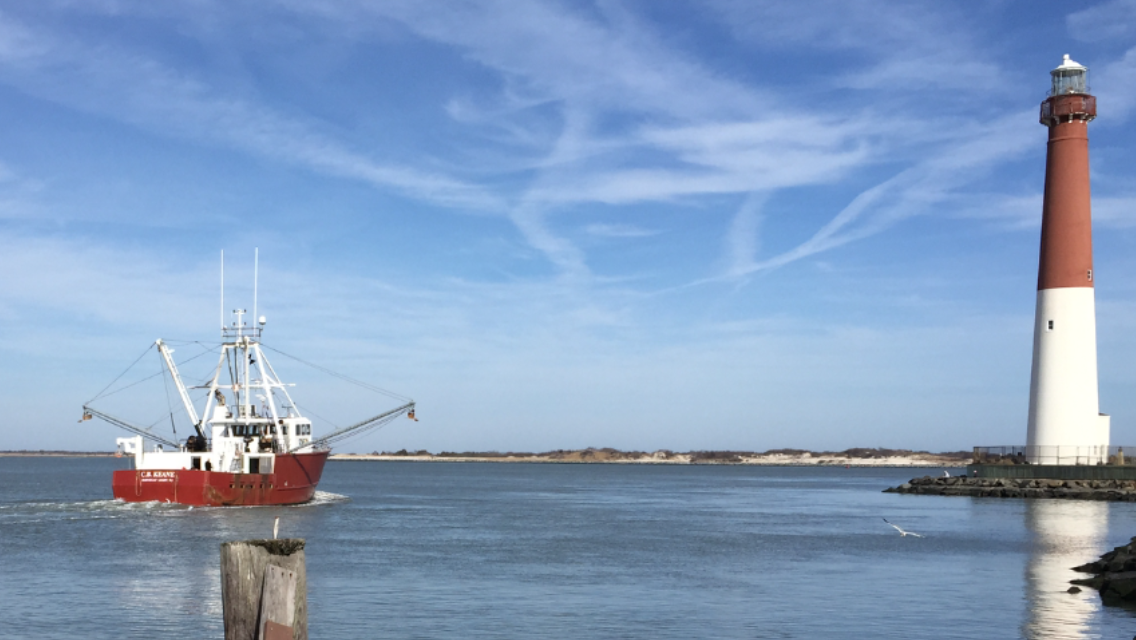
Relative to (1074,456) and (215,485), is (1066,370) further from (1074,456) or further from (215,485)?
(215,485)

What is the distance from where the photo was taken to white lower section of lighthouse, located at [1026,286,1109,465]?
2264 inches

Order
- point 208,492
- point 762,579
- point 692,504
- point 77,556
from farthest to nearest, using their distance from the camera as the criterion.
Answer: point 692,504, point 208,492, point 77,556, point 762,579

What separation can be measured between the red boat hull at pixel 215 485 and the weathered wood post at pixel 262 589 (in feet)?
163

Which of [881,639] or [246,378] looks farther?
[246,378]

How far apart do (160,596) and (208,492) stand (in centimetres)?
3134

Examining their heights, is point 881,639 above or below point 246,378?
below

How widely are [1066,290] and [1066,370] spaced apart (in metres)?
4.16

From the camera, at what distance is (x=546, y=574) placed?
33.8m

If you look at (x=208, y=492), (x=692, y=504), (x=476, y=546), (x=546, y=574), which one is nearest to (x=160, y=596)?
(x=546, y=574)

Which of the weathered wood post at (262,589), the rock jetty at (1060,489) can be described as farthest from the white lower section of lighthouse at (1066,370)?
the weathered wood post at (262,589)

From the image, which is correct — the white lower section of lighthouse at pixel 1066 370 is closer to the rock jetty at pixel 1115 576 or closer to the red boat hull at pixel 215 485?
the rock jetty at pixel 1115 576

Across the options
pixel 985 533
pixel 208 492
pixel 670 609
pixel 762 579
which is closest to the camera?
pixel 670 609

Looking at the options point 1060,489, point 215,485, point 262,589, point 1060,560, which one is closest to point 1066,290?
point 1060,489

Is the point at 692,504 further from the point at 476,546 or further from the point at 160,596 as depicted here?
the point at 160,596
